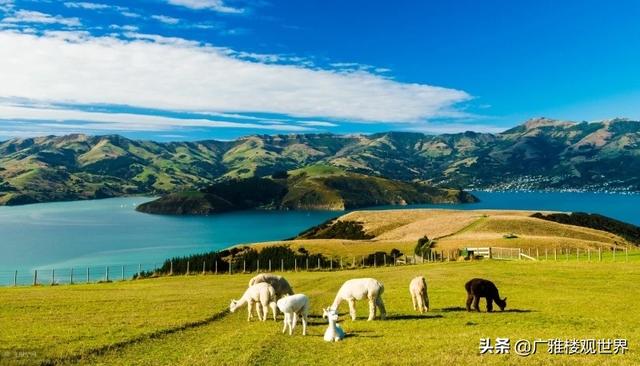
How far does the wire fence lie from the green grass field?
30170 mm

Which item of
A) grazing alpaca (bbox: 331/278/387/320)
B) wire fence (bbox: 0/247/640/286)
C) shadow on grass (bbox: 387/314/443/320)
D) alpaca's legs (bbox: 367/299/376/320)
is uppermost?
grazing alpaca (bbox: 331/278/387/320)

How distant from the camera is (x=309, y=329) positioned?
2395 centimetres

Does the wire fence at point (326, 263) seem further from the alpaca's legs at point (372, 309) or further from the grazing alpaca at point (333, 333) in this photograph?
the grazing alpaca at point (333, 333)

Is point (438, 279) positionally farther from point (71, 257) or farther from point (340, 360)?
point (71, 257)

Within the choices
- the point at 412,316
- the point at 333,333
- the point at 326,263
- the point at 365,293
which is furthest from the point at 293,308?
the point at 326,263

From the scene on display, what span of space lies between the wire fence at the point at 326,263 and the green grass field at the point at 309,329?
30.2 m

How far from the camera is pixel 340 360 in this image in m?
17.4

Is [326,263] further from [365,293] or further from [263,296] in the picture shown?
[365,293]

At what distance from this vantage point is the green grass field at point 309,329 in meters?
17.8

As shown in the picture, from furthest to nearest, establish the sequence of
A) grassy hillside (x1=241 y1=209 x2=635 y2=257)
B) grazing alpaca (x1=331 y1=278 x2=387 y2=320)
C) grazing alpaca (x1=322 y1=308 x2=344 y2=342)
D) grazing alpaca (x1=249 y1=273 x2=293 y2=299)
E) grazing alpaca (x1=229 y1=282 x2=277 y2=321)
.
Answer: grassy hillside (x1=241 y1=209 x2=635 y2=257) → grazing alpaca (x1=249 y1=273 x2=293 y2=299) → grazing alpaca (x1=229 y1=282 x2=277 y2=321) → grazing alpaca (x1=331 y1=278 x2=387 y2=320) → grazing alpaca (x1=322 y1=308 x2=344 y2=342)

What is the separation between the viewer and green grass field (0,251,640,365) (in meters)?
17.8

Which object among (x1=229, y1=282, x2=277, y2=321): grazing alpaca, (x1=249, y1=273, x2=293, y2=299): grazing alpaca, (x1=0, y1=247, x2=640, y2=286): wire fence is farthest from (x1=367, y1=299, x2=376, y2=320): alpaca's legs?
(x1=0, y1=247, x2=640, y2=286): wire fence

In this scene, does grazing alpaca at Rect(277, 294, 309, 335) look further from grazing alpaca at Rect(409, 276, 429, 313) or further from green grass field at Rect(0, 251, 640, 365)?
grazing alpaca at Rect(409, 276, 429, 313)

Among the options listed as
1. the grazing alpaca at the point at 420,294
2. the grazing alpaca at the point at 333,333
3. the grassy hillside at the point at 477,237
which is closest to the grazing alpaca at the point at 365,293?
the grazing alpaca at the point at 420,294
